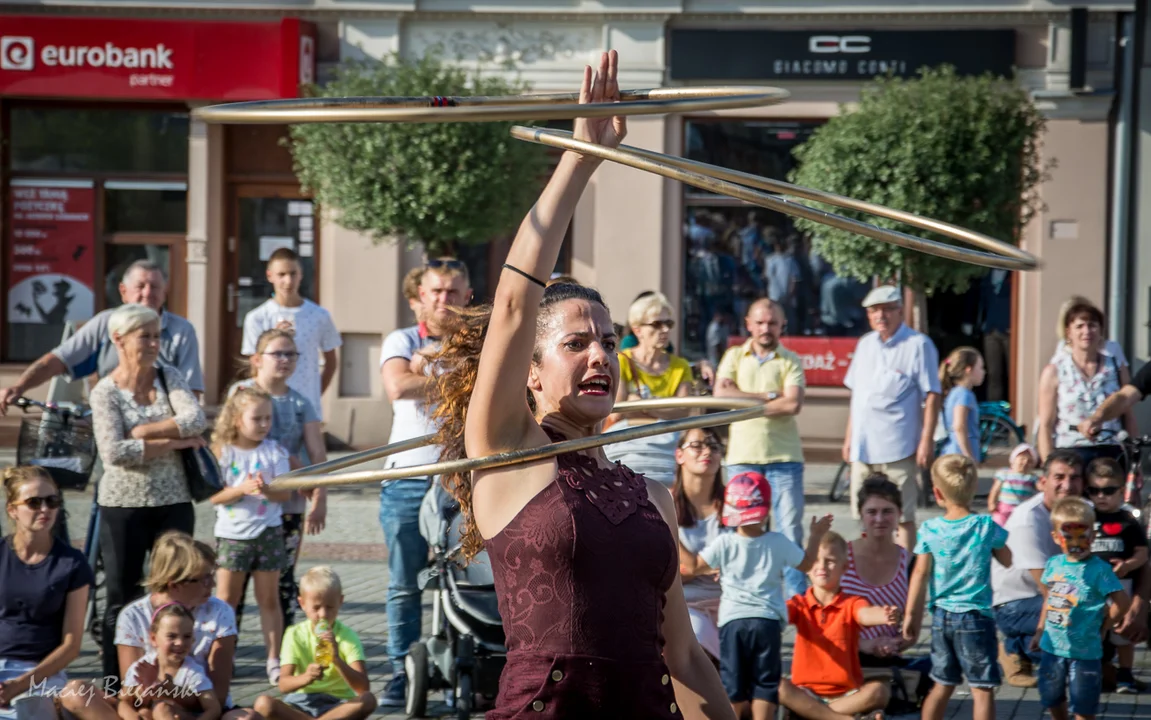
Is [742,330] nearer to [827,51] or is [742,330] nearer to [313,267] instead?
[827,51]

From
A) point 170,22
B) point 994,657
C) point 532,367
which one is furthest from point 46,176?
point 532,367

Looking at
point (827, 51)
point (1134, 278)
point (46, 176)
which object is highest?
point (827, 51)

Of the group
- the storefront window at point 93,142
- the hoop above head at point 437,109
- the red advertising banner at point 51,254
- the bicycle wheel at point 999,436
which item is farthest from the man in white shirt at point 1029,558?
the red advertising banner at point 51,254

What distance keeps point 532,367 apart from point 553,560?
0.49 meters

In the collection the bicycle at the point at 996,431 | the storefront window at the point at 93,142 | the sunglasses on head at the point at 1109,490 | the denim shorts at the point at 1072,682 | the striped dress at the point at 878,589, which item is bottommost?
the denim shorts at the point at 1072,682

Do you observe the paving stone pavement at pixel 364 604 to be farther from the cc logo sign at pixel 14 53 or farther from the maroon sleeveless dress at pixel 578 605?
the cc logo sign at pixel 14 53

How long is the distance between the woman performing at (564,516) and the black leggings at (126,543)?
4.71 metres

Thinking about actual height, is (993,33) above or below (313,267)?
above

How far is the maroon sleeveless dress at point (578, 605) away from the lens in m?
2.91

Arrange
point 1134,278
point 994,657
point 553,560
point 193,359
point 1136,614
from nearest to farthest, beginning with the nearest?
1. point 553,560
2. point 994,657
3. point 1136,614
4. point 193,359
5. point 1134,278

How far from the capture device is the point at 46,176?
18750 mm

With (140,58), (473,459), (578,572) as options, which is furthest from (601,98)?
(140,58)

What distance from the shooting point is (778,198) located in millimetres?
3293

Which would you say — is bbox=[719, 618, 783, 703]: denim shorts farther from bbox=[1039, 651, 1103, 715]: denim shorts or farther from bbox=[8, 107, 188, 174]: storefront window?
bbox=[8, 107, 188, 174]: storefront window
